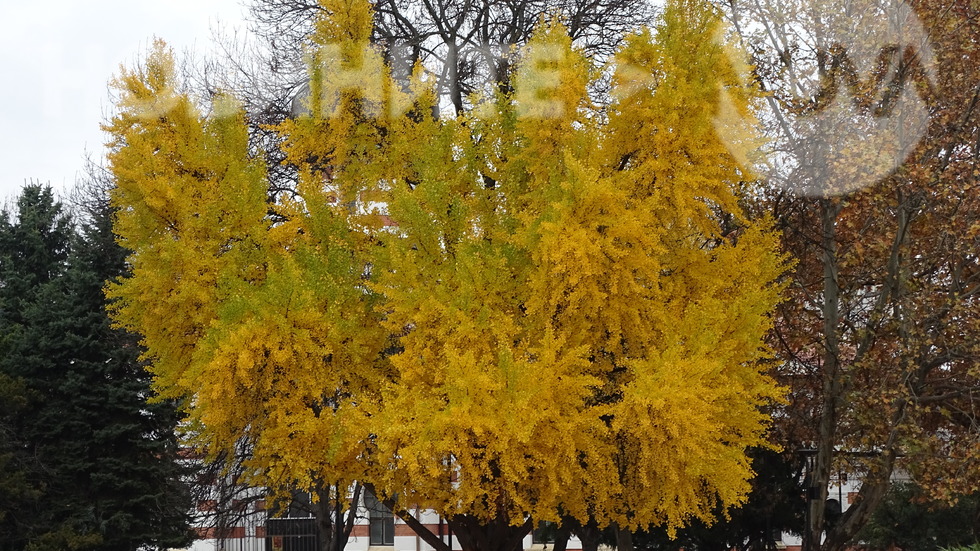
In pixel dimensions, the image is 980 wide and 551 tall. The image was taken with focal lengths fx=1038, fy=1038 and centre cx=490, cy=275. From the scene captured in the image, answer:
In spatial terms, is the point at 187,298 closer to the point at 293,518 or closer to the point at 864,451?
the point at 864,451

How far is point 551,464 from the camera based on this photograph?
12180 millimetres

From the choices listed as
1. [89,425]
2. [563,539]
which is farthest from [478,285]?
[89,425]

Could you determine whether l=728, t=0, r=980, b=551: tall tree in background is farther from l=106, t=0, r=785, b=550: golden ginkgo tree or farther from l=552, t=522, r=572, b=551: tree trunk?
l=552, t=522, r=572, b=551: tree trunk

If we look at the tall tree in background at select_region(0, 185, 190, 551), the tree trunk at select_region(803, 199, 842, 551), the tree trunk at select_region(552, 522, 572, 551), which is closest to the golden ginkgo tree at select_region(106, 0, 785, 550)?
the tree trunk at select_region(552, 522, 572, 551)

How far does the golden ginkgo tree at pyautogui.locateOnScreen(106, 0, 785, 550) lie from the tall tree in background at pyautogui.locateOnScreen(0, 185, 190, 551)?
6.11m

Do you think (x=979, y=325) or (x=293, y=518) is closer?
(x=979, y=325)

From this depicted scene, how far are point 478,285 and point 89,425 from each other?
470 inches

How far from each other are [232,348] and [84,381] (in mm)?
10074

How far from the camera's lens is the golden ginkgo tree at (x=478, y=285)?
12258mm

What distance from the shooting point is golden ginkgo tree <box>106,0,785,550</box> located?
1226cm

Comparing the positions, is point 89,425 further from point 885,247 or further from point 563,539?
point 885,247

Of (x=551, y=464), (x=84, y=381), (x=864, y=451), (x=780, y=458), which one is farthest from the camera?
(x=84, y=381)

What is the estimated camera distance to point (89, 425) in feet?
69.6

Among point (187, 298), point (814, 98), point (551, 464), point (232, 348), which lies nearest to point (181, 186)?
point (187, 298)
